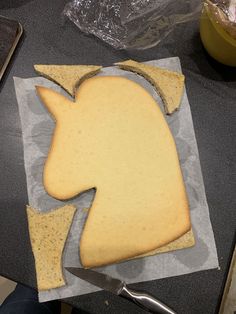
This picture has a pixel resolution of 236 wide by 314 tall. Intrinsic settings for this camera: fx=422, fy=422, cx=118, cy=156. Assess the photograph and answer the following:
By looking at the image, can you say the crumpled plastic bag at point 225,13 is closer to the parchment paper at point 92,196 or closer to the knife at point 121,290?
the parchment paper at point 92,196

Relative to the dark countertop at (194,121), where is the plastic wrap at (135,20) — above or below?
above

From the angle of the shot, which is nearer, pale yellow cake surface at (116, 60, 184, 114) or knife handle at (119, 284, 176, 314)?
knife handle at (119, 284, 176, 314)

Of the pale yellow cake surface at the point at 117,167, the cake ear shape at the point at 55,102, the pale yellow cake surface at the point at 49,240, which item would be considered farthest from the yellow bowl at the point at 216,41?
the pale yellow cake surface at the point at 49,240

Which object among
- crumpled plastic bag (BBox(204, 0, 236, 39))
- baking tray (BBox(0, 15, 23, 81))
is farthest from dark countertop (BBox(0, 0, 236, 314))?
crumpled plastic bag (BBox(204, 0, 236, 39))

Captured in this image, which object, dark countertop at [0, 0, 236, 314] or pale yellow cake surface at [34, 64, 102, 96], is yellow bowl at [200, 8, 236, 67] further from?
pale yellow cake surface at [34, 64, 102, 96]

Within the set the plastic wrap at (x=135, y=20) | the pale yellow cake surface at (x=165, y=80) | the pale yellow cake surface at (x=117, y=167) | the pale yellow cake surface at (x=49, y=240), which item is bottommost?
the pale yellow cake surface at (x=49, y=240)

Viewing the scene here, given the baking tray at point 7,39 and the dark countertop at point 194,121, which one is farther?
the baking tray at point 7,39
